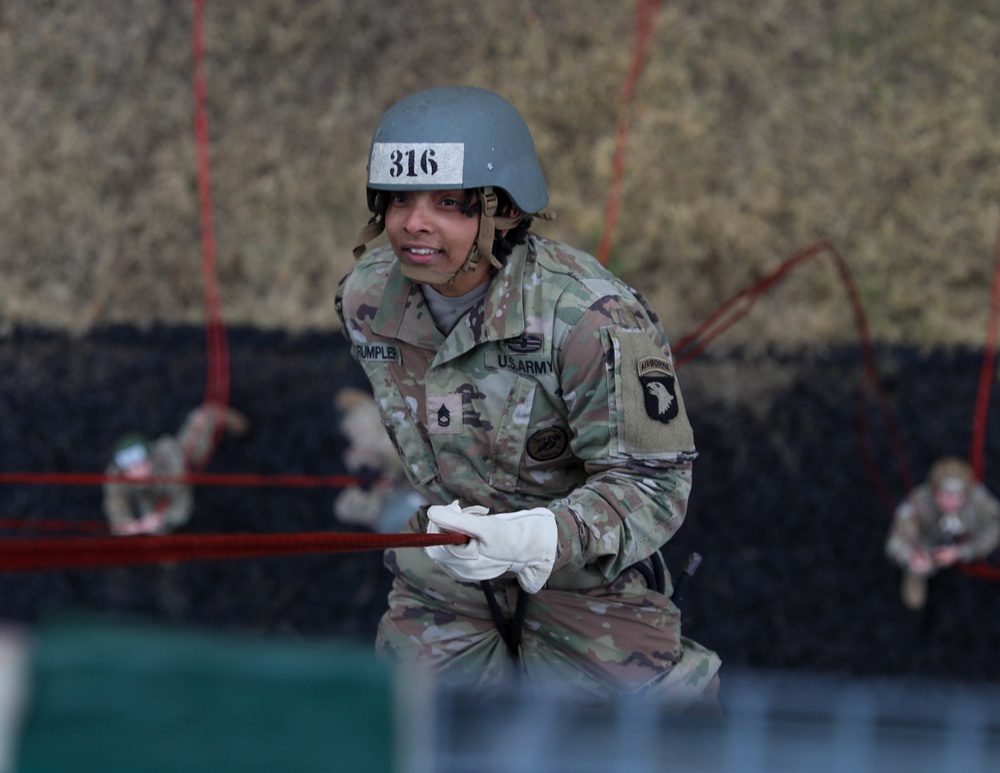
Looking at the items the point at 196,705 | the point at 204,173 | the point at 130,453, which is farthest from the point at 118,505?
the point at 196,705

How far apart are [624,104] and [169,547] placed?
16.8 ft

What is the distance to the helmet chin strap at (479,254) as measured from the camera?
2.70 m

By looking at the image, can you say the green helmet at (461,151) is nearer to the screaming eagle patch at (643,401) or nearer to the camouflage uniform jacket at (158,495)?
the screaming eagle patch at (643,401)

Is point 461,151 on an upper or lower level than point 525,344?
upper

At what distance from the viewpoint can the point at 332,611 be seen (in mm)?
6852

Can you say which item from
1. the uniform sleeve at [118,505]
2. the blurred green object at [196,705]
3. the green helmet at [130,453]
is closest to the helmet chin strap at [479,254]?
the blurred green object at [196,705]

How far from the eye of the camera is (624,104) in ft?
21.1

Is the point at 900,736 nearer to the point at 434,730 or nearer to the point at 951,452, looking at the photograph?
the point at 434,730

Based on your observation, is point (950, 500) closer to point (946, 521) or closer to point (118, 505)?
point (946, 521)

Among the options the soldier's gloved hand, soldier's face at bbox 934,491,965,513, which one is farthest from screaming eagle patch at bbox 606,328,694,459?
soldier's face at bbox 934,491,965,513

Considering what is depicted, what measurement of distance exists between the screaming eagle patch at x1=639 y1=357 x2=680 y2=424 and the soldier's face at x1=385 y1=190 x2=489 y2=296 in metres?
0.48

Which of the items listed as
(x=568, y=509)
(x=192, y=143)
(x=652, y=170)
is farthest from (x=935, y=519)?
(x=192, y=143)

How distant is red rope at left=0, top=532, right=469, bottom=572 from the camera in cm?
149

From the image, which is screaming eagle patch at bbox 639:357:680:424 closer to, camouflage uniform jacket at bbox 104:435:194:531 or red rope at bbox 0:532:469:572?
red rope at bbox 0:532:469:572
